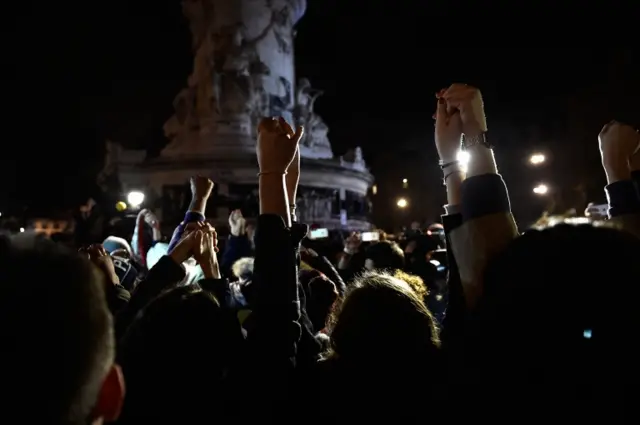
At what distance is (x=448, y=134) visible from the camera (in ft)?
7.56

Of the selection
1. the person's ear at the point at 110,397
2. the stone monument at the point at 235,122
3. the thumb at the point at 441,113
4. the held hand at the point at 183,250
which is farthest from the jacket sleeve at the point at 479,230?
the stone monument at the point at 235,122

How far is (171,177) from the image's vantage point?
28422 millimetres

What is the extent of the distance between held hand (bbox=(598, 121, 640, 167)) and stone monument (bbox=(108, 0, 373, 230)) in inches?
957

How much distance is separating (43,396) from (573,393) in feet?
3.79

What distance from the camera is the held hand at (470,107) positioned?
2.15 metres

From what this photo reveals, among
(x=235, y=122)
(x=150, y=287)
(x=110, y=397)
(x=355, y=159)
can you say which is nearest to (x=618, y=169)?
(x=150, y=287)

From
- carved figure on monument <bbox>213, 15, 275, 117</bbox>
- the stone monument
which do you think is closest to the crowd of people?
the stone monument

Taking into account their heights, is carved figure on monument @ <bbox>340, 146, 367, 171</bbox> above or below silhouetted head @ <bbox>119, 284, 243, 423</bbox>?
above

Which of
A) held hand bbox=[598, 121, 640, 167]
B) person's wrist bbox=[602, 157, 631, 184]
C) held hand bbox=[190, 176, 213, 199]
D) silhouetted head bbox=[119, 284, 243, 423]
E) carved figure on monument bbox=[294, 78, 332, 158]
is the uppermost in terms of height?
carved figure on monument bbox=[294, 78, 332, 158]

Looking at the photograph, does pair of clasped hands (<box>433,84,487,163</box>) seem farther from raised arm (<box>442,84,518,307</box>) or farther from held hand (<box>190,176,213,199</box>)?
held hand (<box>190,176,213,199</box>)

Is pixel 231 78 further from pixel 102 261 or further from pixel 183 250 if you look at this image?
pixel 183 250

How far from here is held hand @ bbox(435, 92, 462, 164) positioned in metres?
2.28

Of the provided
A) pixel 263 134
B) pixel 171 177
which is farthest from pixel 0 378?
pixel 171 177

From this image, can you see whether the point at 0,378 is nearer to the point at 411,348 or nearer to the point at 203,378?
the point at 203,378
